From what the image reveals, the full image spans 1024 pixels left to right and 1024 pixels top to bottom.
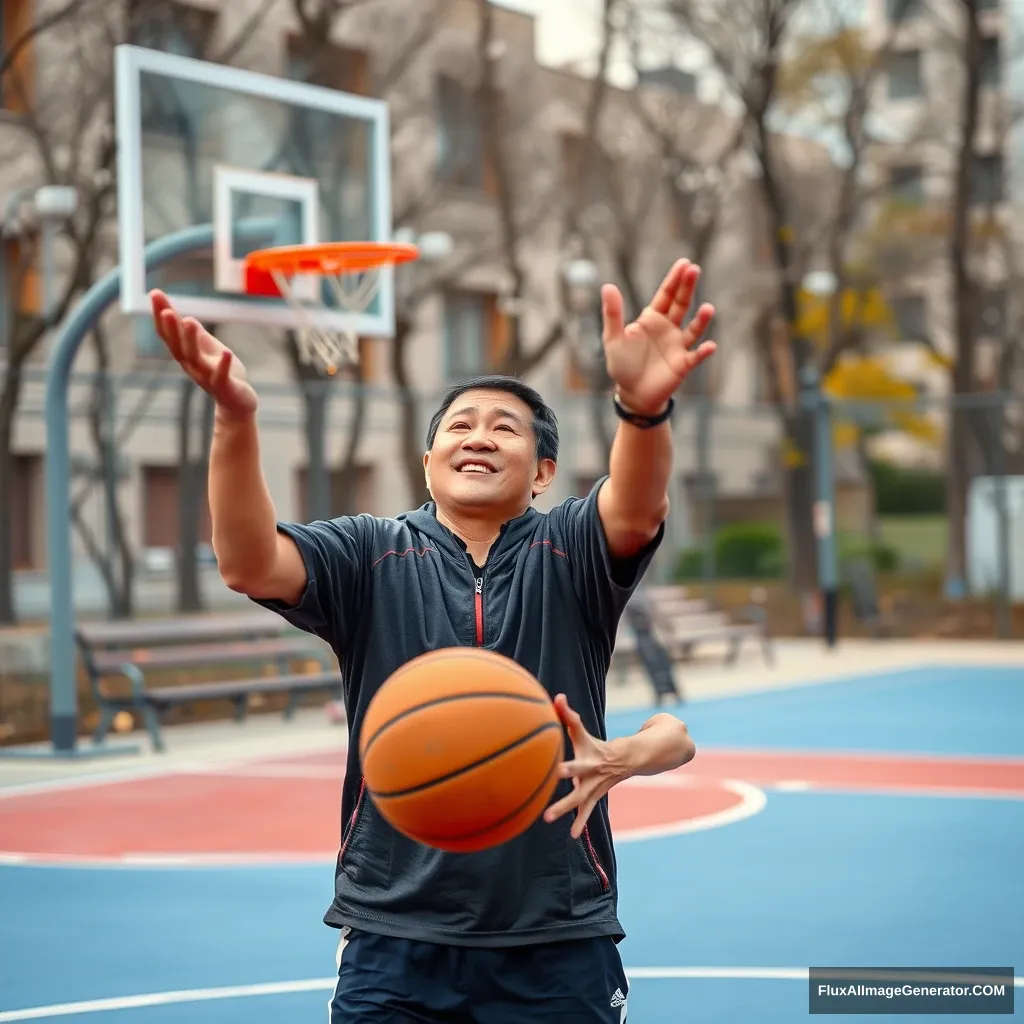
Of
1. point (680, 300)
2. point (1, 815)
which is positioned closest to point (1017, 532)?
point (1, 815)

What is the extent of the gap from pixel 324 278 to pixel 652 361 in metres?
10.5

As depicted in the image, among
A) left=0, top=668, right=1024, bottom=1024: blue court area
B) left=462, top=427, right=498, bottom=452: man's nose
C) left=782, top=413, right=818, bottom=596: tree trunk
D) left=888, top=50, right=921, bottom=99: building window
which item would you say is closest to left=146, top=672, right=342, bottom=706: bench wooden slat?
left=0, top=668, right=1024, bottom=1024: blue court area

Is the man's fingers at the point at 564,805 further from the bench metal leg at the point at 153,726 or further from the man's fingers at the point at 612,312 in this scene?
the bench metal leg at the point at 153,726

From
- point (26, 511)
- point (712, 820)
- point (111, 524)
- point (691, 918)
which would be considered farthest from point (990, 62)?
point (691, 918)

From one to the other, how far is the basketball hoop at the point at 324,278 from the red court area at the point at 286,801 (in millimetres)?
2878

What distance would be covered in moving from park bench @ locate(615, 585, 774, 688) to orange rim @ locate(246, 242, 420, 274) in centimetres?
711

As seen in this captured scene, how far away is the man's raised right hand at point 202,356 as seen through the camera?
10.6 ft

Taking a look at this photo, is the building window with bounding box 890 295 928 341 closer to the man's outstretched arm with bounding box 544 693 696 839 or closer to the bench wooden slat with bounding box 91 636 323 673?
the bench wooden slat with bounding box 91 636 323 673

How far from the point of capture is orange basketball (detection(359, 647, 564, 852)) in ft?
10.9

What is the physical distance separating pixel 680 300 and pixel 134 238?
9370mm

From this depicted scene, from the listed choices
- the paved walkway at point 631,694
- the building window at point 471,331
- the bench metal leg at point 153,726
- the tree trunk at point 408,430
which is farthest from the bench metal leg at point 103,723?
the building window at point 471,331

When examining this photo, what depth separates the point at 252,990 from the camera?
6652mm

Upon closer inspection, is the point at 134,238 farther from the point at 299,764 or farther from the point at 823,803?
the point at 823,803

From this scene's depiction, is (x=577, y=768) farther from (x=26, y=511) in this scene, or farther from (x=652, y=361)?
(x=26, y=511)
